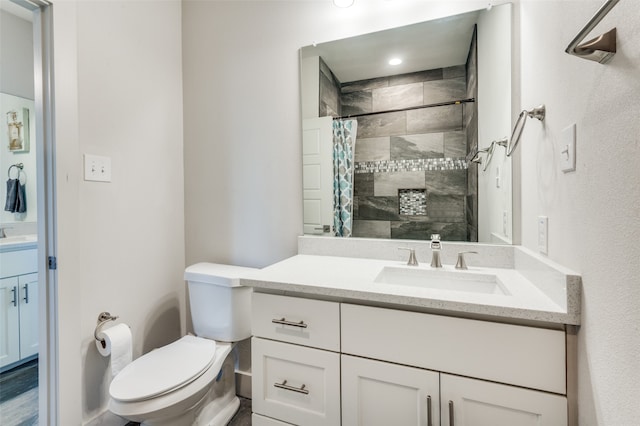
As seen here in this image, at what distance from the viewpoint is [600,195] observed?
0.60m

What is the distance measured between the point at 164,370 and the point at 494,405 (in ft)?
4.02

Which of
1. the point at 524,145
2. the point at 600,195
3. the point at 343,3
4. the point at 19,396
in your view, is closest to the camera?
the point at 600,195

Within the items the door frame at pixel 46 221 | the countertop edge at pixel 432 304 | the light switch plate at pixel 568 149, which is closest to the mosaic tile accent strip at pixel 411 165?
the light switch plate at pixel 568 149

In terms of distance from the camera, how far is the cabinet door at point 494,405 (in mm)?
729

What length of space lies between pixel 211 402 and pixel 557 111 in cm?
188

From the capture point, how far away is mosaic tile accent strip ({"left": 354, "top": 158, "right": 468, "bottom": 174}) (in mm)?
1319

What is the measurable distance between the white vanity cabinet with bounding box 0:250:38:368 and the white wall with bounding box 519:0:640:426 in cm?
288

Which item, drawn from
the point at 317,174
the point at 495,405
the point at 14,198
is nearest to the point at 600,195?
the point at 495,405

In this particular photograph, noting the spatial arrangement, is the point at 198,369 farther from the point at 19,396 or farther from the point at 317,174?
the point at 19,396

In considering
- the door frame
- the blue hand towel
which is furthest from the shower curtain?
the blue hand towel

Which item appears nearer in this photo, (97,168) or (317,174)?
(97,168)

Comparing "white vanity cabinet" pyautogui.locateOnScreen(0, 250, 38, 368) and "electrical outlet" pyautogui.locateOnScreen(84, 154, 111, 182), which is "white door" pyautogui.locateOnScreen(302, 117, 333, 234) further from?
"white vanity cabinet" pyautogui.locateOnScreen(0, 250, 38, 368)

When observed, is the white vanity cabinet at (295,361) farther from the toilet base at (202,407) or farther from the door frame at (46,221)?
the door frame at (46,221)

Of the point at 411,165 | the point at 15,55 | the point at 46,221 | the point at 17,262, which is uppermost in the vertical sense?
the point at 15,55
